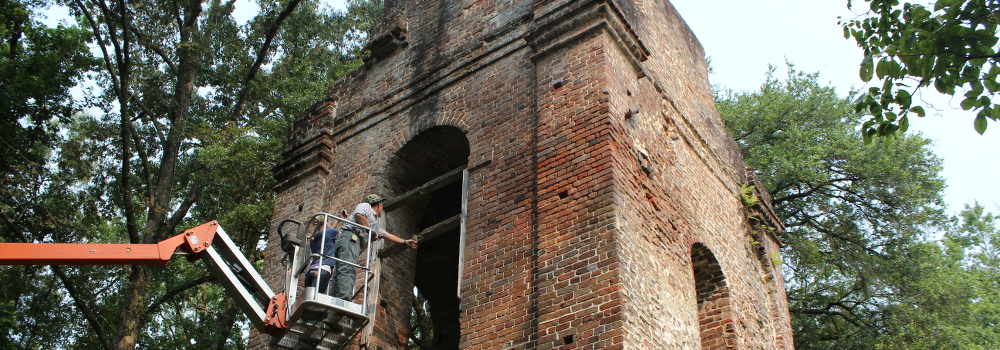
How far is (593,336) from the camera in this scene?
6.23 m

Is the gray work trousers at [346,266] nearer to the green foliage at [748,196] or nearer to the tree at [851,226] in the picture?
the green foliage at [748,196]

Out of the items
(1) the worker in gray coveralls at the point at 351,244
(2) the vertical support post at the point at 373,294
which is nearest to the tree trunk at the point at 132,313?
(2) the vertical support post at the point at 373,294

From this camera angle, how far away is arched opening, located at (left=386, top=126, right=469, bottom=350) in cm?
897

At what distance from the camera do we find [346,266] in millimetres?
7016

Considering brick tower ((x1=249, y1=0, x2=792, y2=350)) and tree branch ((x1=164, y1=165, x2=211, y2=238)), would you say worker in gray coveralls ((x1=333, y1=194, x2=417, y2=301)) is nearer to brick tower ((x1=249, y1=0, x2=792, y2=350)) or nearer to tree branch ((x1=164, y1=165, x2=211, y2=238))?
brick tower ((x1=249, y1=0, x2=792, y2=350))

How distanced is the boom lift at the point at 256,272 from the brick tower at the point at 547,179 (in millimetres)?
963

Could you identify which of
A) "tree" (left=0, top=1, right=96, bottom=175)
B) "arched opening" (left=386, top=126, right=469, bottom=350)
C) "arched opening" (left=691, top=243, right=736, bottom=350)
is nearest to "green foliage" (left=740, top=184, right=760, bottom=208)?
"arched opening" (left=691, top=243, right=736, bottom=350)

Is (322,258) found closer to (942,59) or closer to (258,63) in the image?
(942,59)

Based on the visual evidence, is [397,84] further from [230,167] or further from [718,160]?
[230,167]

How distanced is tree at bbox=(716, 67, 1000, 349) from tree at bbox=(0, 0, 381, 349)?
365 inches

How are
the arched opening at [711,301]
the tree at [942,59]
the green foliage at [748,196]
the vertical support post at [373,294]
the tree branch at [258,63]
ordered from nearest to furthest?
the tree at [942,59] → the vertical support post at [373,294] → the arched opening at [711,301] → the green foliage at [748,196] → the tree branch at [258,63]

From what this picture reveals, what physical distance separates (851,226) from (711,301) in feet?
25.2

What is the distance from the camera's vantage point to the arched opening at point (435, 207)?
8.97 m

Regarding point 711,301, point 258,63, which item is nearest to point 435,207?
point 711,301
